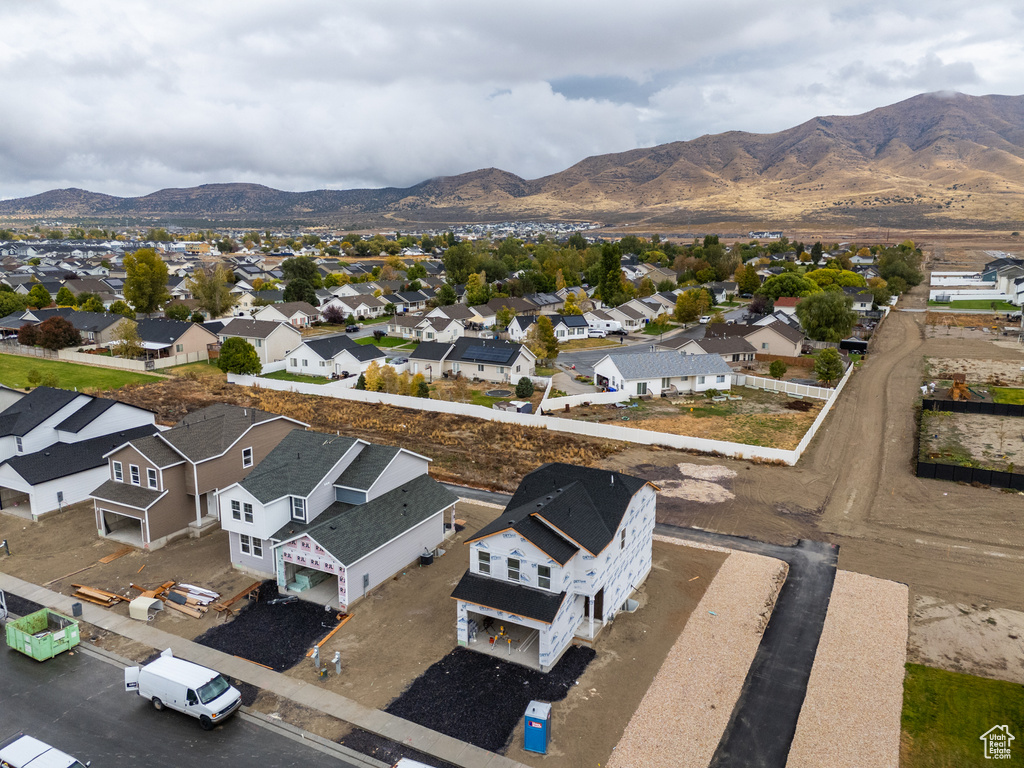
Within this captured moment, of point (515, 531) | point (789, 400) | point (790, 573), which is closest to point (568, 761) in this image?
point (515, 531)

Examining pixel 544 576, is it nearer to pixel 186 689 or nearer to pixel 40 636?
pixel 186 689

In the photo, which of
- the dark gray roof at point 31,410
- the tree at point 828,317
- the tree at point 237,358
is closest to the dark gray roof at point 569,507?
the dark gray roof at point 31,410

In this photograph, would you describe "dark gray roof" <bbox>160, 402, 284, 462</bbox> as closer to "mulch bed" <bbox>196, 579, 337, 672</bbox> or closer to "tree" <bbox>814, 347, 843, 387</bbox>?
"mulch bed" <bbox>196, 579, 337, 672</bbox>

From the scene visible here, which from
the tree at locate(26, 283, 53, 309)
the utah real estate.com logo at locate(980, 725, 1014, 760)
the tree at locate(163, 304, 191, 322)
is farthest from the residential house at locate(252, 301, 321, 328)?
the utah real estate.com logo at locate(980, 725, 1014, 760)

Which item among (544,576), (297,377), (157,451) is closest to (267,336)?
(297,377)

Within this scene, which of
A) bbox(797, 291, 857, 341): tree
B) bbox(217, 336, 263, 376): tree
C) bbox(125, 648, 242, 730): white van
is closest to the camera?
bbox(125, 648, 242, 730): white van

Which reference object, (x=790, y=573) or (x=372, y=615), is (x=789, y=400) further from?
(x=372, y=615)
